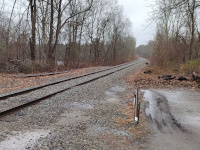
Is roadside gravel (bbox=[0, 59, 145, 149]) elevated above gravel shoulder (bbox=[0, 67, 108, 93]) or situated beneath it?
situated beneath

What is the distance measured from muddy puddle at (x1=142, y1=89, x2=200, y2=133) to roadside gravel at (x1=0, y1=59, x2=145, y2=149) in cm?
111

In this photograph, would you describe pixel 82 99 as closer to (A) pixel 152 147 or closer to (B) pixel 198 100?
(A) pixel 152 147

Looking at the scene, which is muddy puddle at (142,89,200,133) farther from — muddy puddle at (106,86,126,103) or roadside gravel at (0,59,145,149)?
muddy puddle at (106,86,126,103)

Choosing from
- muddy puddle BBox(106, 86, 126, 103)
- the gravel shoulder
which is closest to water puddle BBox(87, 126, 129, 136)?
muddy puddle BBox(106, 86, 126, 103)

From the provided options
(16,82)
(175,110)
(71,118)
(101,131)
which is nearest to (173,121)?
(175,110)

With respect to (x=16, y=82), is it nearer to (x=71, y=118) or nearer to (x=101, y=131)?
(x=71, y=118)

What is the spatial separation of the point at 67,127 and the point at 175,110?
4015 millimetres

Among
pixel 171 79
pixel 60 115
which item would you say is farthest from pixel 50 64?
pixel 60 115

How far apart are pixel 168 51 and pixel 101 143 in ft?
57.5

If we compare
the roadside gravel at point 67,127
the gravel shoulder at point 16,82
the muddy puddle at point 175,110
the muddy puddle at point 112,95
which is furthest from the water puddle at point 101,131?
the gravel shoulder at point 16,82

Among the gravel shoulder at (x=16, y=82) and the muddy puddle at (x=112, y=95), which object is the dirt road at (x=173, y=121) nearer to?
the muddy puddle at (x=112, y=95)

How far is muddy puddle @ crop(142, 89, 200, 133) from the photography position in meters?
5.05

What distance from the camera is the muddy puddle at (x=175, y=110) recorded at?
16.6ft

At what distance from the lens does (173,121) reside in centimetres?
523
